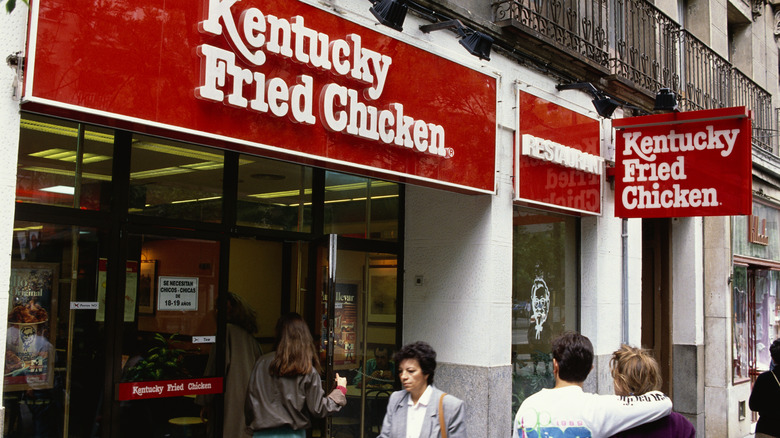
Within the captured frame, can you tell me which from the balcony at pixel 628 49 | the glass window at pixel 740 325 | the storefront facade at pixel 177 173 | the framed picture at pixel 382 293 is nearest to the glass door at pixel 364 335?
the framed picture at pixel 382 293

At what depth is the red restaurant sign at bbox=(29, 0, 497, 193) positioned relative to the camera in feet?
14.7

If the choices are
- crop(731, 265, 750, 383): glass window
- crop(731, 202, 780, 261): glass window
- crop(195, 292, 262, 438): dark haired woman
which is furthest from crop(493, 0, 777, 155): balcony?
crop(195, 292, 262, 438): dark haired woman

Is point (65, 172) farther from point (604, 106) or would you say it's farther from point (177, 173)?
point (604, 106)

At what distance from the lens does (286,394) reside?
18.5ft

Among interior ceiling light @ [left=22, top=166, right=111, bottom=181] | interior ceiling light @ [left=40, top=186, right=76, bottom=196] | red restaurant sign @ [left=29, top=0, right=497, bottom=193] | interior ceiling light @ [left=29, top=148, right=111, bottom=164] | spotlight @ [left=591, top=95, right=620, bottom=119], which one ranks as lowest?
interior ceiling light @ [left=40, top=186, right=76, bottom=196]

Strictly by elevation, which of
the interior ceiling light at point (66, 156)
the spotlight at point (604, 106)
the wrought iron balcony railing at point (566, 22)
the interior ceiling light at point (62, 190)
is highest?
the wrought iron balcony railing at point (566, 22)

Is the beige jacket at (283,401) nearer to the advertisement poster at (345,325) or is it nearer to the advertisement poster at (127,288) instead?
the advertisement poster at (127,288)

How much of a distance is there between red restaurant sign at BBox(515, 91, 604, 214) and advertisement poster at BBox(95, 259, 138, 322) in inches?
168

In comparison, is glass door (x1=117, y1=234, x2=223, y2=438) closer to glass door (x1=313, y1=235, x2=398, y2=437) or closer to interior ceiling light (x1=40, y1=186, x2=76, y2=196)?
interior ceiling light (x1=40, y1=186, x2=76, y2=196)

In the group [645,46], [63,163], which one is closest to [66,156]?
[63,163]

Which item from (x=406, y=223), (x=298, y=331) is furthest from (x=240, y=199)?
(x=406, y=223)

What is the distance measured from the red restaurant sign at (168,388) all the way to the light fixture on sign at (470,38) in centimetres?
386

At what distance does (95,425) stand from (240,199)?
2.32 metres

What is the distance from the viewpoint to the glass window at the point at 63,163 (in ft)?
17.5
